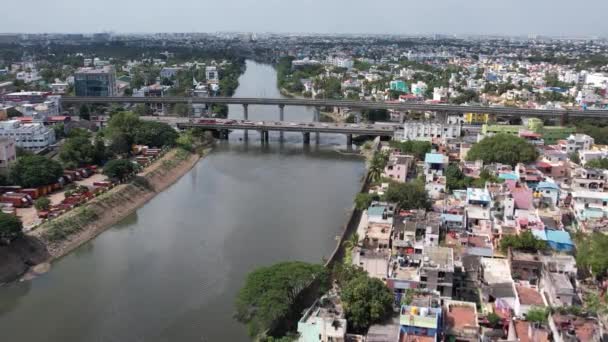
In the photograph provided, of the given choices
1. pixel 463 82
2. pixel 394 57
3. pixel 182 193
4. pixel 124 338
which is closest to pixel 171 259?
pixel 124 338

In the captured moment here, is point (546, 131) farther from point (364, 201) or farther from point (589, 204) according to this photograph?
point (364, 201)

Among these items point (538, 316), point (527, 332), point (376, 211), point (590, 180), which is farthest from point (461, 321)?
point (590, 180)

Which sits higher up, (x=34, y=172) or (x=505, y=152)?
(x=505, y=152)

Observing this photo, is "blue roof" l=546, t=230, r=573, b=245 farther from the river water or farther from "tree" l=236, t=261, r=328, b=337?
"tree" l=236, t=261, r=328, b=337

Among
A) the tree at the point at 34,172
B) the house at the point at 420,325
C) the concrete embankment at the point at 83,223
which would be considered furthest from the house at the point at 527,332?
the tree at the point at 34,172

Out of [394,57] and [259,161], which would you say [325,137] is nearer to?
[259,161]

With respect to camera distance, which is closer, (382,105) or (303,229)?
(303,229)
